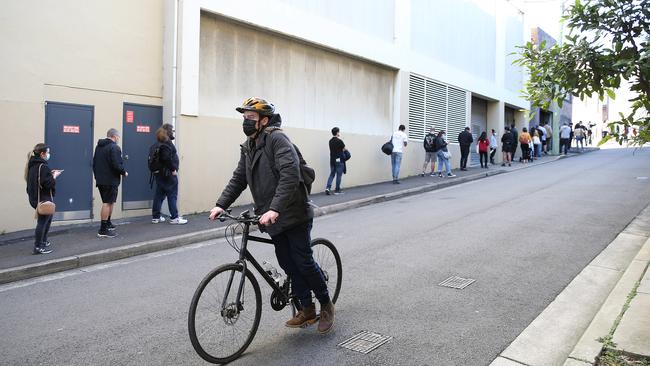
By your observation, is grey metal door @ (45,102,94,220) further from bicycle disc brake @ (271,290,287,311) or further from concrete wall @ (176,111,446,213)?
bicycle disc brake @ (271,290,287,311)

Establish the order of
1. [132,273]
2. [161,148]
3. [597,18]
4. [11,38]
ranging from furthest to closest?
1. [161,148]
2. [11,38]
3. [132,273]
4. [597,18]

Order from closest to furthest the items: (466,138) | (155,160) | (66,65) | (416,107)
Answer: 1. (66,65)
2. (155,160)
3. (416,107)
4. (466,138)

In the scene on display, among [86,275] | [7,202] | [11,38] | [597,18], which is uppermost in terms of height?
[11,38]

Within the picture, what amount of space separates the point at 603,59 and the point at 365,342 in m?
2.90

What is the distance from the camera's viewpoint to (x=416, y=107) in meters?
19.0

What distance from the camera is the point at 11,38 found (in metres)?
9.02

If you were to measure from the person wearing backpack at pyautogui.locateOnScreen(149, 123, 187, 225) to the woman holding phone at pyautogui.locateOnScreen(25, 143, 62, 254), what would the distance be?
230cm

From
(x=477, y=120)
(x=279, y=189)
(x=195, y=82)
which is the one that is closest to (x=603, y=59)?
(x=279, y=189)

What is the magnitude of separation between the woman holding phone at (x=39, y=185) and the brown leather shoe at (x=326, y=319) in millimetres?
5210

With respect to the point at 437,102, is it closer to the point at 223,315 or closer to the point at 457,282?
the point at 457,282

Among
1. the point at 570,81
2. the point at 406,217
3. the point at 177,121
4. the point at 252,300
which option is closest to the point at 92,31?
the point at 177,121

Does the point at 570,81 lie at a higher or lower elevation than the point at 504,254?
higher

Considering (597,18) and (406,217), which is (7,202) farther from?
(597,18)

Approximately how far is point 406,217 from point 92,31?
7164mm
